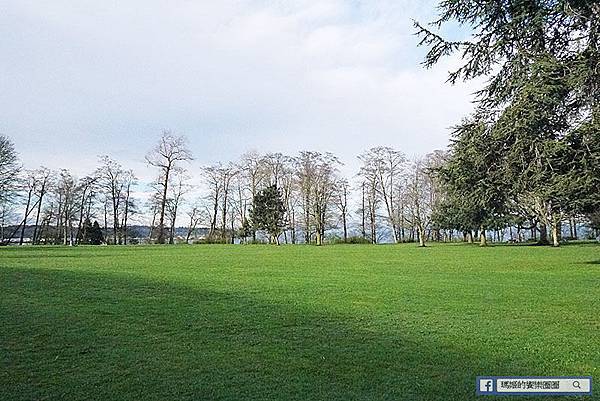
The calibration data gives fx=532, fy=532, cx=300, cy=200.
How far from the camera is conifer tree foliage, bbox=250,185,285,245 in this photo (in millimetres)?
55875

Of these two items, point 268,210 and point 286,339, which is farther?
point 268,210

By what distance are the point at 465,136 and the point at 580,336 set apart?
4662mm

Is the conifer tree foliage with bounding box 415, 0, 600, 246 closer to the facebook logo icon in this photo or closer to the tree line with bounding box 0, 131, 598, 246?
the facebook logo icon

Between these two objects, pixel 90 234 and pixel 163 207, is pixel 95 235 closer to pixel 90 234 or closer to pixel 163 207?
pixel 90 234

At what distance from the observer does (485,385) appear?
4.77 meters

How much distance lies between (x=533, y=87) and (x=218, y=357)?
6071 mm

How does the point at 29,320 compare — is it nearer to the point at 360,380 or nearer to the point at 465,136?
the point at 360,380

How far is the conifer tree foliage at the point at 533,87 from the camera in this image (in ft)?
26.6

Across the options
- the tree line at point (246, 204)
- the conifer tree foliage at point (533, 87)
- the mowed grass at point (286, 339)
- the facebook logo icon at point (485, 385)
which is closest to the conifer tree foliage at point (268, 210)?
the tree line at point (246, 204)

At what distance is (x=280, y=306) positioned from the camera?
31.2 ft

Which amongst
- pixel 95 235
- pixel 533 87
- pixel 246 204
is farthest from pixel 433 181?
pixel 95 235

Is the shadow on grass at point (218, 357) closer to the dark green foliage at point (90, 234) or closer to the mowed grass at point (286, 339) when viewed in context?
the mowed grass at point (286, 339)

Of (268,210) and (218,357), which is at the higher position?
(268,210)

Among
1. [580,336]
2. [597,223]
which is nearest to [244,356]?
[580,336]
